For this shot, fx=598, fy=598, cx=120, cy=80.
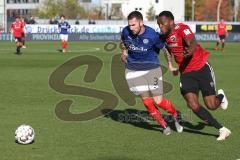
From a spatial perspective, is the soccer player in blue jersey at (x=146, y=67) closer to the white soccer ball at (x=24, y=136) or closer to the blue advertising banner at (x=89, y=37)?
the white soccer ball at (x=24, y=136)

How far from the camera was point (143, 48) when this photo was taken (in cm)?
1073

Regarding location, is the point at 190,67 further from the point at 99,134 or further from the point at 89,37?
the point at 89,37

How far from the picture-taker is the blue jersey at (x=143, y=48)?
10.6 metres

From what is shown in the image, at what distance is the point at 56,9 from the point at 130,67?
11238cm

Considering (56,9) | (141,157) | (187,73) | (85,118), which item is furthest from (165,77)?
(56,9)

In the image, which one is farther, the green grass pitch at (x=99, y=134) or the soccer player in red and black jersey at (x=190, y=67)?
the soccer player in red and black jersey at (x=190, y=67)

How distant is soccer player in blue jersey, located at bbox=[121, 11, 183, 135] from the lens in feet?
35.0

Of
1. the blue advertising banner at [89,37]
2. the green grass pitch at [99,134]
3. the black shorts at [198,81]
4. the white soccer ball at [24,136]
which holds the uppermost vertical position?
the blue advertising banner at [89,37]

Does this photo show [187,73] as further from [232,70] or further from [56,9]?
[56,9]

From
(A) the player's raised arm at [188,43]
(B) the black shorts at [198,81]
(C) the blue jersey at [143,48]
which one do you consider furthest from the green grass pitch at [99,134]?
(A) the player's raised arm at [188,43]

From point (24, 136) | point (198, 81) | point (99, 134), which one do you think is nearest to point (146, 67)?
point (198, 81)

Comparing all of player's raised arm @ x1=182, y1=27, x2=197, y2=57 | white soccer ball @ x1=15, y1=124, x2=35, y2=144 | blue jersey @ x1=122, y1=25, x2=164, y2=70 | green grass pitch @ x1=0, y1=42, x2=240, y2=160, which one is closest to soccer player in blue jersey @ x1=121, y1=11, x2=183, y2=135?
blue jersey @ x1=122, y1=25, x2=164, y2=70

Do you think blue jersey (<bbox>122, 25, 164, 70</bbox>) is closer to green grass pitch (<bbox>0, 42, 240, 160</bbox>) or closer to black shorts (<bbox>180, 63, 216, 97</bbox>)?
black shorts (<bbox>180, 63, 216, 97</bbox>)

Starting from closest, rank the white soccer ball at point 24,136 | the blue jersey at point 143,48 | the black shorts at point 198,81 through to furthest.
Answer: the white soccer ball at point 24,136
the black shorts at point 198,81
the blue jersey at point 143,48
